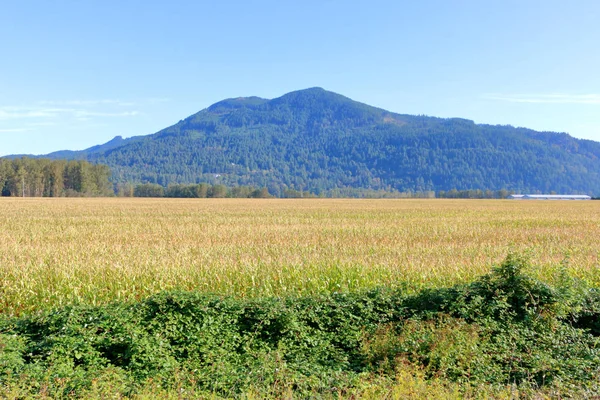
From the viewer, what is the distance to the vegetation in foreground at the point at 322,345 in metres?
5.97

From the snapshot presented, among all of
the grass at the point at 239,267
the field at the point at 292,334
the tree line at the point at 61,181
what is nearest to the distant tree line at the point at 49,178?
the tree line at the point at 61,181

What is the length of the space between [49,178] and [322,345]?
140567 millimetres

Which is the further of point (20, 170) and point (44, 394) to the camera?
point (20, 170)

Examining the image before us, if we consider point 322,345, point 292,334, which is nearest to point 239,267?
point 292,334

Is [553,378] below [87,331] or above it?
below

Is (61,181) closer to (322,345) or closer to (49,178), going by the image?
(49,178)

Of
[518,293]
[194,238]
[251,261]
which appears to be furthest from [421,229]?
[518,293]

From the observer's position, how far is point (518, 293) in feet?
28.2

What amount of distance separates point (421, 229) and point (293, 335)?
711 inches

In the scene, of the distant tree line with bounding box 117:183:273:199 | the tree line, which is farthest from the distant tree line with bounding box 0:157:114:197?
the distant tree line with bounding box 117:183:273:199

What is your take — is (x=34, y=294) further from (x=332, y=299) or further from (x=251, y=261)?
(x=332, y=299)

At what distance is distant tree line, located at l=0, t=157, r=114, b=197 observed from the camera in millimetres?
124875

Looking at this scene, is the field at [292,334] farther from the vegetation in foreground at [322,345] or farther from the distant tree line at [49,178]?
the distant tree line at [49,178]

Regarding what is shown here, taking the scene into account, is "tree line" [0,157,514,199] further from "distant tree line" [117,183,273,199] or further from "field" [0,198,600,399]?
"field" [0,198,600,399]
